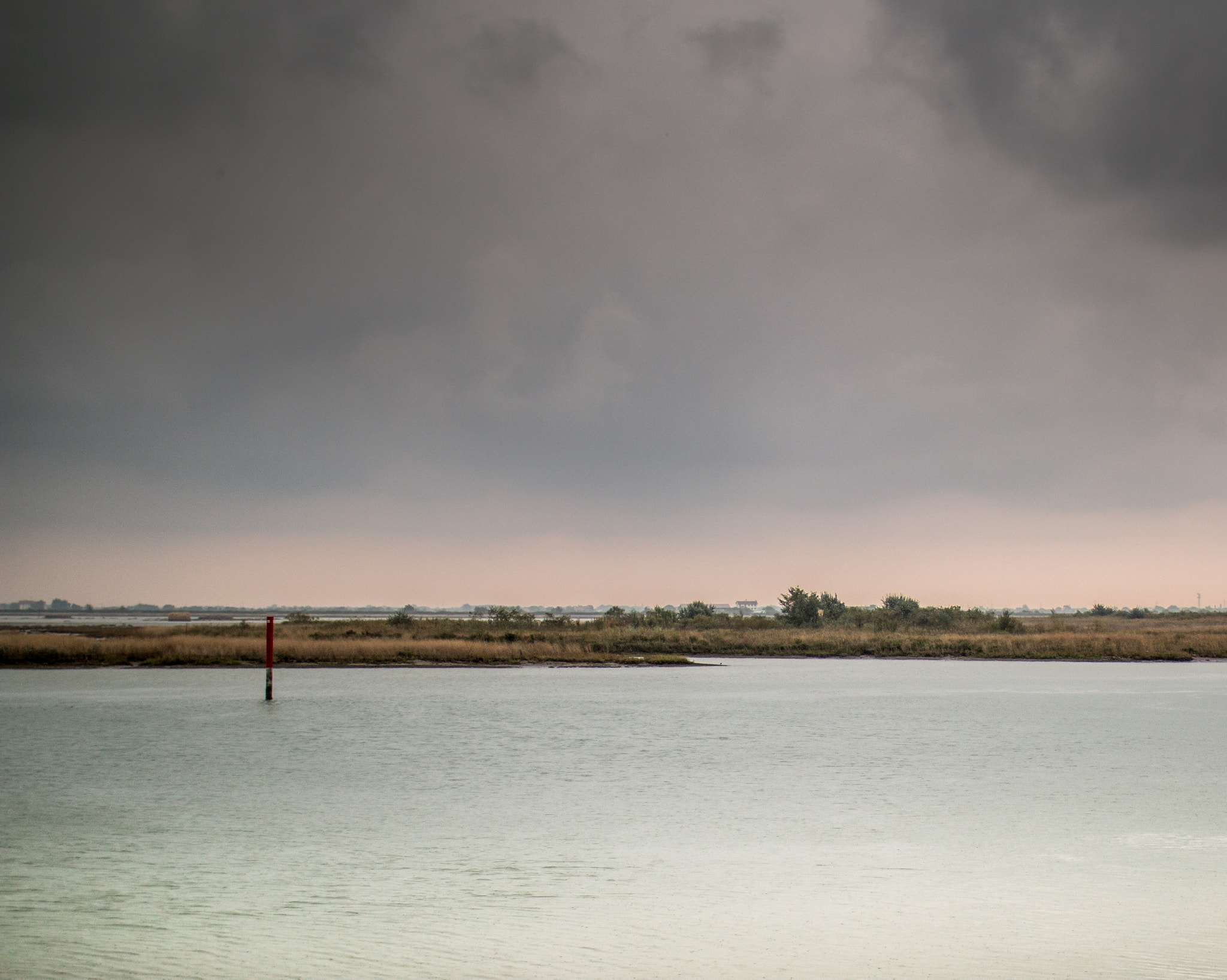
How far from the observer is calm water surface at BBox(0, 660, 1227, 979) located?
29.6ft

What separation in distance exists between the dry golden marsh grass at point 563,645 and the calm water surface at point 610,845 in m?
24.3

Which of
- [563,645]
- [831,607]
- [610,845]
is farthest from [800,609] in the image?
[610,845]

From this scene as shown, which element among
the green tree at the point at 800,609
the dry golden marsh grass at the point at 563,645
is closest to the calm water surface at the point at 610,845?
the dry golden marsh grass at the point at 563,645

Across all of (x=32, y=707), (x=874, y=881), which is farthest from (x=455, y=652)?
(x=874, y=881)

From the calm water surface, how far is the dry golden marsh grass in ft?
79.6

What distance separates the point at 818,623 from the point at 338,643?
4017 cm

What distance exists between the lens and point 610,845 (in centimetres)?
1380

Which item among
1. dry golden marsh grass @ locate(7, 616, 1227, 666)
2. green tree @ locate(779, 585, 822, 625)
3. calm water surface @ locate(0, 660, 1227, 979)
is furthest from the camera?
green tree @ locate(779, 585, 822, 625)

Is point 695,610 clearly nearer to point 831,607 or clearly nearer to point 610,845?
point 831,607

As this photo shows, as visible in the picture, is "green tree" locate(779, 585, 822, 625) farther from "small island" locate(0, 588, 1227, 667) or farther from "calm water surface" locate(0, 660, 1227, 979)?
"calm water surface" locate(0, 660, 1227, 979)

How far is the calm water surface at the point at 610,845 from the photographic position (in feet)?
29.6

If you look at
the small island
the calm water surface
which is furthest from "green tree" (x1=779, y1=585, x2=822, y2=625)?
the calm water surface

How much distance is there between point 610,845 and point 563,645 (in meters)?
48.3

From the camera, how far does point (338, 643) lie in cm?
5847
